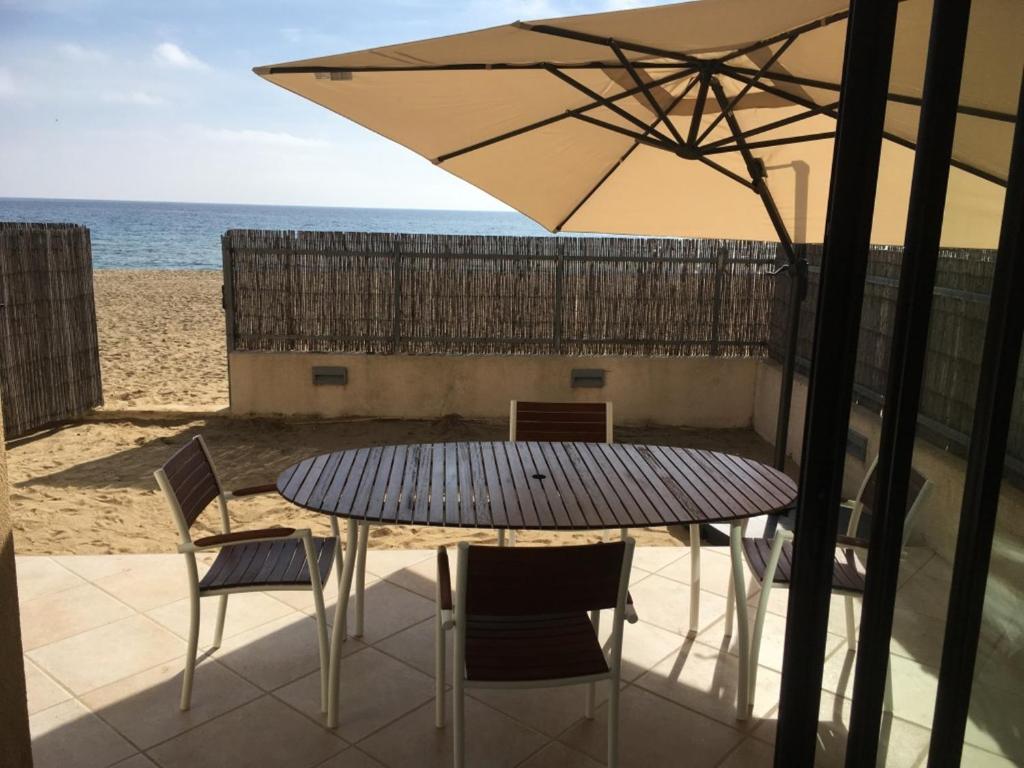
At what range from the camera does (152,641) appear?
3230 mm

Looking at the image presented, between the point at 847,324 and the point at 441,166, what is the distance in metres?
3.16

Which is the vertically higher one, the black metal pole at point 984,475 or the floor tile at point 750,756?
the black metal pole at point 984,475

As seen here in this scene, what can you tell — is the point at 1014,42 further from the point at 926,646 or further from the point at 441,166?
the point at 441,166

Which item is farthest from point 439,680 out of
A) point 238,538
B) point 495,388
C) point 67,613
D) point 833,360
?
point 495,388

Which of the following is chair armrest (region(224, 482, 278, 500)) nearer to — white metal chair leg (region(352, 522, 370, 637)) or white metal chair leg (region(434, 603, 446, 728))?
white metal chair leg (region(352, 522, 370, 637))

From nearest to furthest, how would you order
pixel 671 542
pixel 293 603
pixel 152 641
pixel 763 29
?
pixel 763 29
pixel 152 641
pixel 293 603
pixel 671 542

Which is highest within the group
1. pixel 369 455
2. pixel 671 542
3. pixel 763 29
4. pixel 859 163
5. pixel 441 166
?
pixel 763 29


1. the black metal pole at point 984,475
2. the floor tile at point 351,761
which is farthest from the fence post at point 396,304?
the black metal pole at point 984,475

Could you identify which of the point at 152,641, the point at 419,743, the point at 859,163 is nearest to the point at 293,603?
the point at 152,641

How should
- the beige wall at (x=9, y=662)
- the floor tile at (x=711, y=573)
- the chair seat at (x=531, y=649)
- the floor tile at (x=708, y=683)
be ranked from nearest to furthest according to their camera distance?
the beige wall at (x=9, y=662)
the chair seat at (x=531, y=649)
the floor tile at (x=708, y=683)
the floor tile at (x=711, y=573)

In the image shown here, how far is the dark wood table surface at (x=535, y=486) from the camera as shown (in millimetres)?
2520

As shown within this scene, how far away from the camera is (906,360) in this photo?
34.1 inches

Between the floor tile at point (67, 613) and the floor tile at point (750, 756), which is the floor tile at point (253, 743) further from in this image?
the floor tile at point (750, 756)

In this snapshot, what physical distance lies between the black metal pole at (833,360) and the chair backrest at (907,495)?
0.04m
